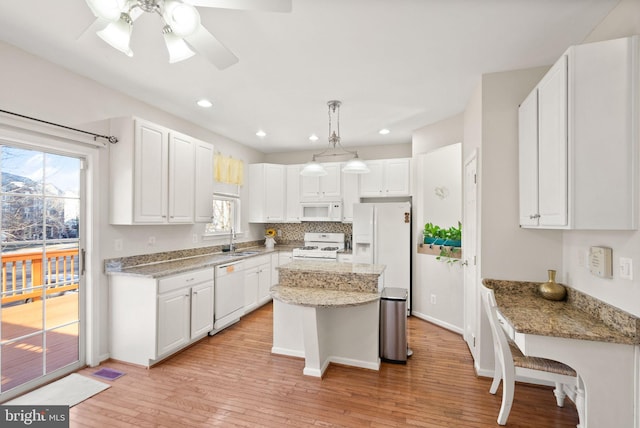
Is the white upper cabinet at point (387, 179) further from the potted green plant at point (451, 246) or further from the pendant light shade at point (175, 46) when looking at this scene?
the pendant light shade at point (175, 46)

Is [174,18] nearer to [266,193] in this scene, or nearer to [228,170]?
[228,170]

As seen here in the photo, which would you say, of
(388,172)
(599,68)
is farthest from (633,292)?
(388,172)

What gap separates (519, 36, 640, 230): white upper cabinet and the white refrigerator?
97.0 inches

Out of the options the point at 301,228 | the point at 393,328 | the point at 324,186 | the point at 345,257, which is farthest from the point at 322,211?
the point at 393,328

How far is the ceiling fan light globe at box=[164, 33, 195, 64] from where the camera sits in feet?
5.25

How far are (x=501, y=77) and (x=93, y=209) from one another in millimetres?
3987

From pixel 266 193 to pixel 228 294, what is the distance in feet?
7.24

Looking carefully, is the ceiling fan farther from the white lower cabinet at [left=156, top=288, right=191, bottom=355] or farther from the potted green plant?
the potted green plant

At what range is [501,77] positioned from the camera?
8.58 ft

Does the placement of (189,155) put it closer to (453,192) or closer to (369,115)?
(369,115)

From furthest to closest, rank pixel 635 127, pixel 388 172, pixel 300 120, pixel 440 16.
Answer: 1. pixel 388 172
2. pixel 300 120
3. pixel 440 16
4. pixel 635 127

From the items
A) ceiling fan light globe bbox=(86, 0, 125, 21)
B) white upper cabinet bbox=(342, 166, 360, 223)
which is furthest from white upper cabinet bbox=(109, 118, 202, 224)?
white upper cabinet bbox=(342, 166, 360, 223)

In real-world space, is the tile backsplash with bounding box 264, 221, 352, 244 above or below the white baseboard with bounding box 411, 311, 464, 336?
above

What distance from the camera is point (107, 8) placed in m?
1.27
